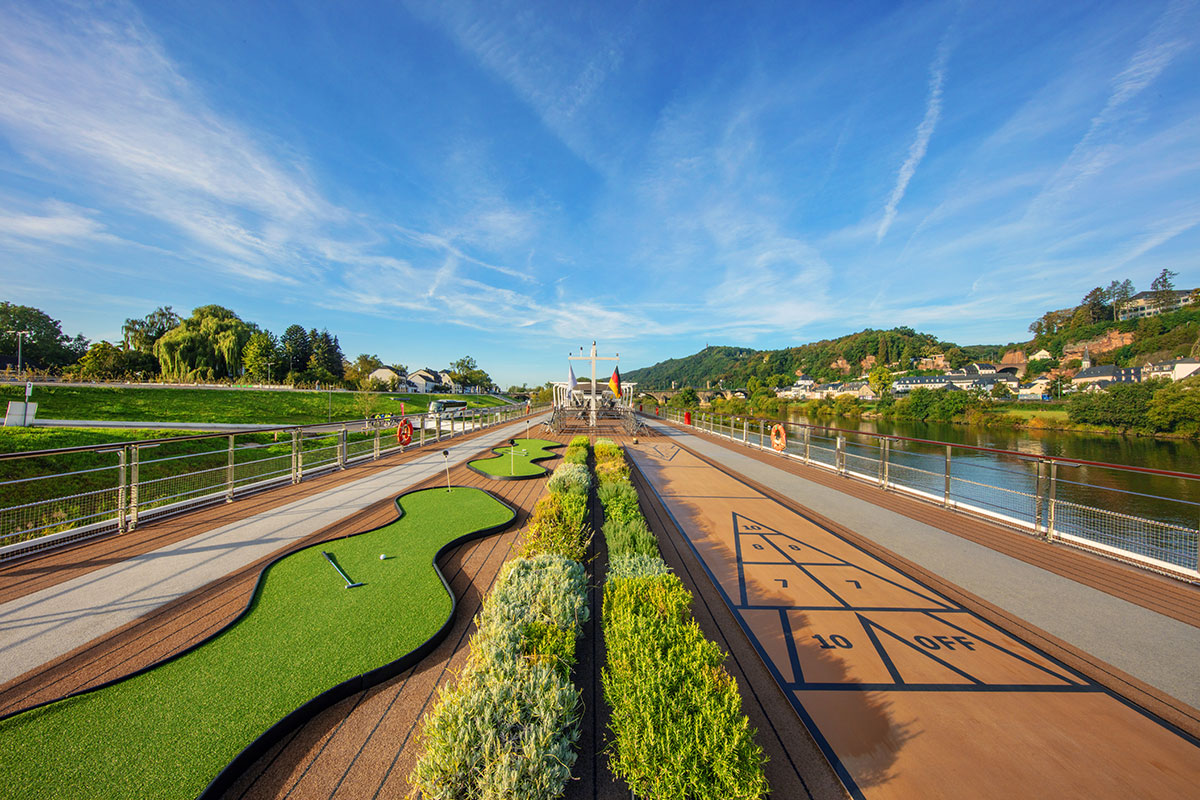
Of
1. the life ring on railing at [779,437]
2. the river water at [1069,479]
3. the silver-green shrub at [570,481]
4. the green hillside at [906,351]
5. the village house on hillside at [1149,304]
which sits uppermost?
the village house on hillside at [1149,304]

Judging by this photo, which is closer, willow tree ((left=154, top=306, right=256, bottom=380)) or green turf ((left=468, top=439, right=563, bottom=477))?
green turf ((left=468, top=439, right=563, bottom=477))

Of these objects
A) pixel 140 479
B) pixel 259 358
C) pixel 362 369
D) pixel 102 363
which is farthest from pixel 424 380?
pixel 140 479

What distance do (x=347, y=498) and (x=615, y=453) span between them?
525cm

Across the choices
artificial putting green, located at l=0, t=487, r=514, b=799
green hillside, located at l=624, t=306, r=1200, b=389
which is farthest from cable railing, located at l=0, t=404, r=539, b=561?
green hillside, located at l=624, t=306, r=1200, b=389

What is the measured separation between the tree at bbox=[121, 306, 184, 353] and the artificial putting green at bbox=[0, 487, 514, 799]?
75534 mm

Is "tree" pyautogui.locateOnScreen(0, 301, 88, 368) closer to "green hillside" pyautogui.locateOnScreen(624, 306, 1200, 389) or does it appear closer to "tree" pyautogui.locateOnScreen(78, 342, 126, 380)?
"tree" pyautogui.locateOnScreen(78, 342, 126, 380)

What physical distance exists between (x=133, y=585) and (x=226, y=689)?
2.42 meters

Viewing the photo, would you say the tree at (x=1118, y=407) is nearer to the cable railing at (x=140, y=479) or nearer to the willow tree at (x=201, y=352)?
the cable railing at (x=140, y=479)

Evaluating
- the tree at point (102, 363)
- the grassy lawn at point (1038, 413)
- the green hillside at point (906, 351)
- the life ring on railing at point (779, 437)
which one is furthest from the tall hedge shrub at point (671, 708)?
the green hillside at point (906, 351)

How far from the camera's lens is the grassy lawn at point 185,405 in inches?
969

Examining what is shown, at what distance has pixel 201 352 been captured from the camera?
4512 centimetres

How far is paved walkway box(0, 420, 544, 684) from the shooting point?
2.85m

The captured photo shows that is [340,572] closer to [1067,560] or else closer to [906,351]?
[1067,560]

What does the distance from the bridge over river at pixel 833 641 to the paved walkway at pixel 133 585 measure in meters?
0.02
